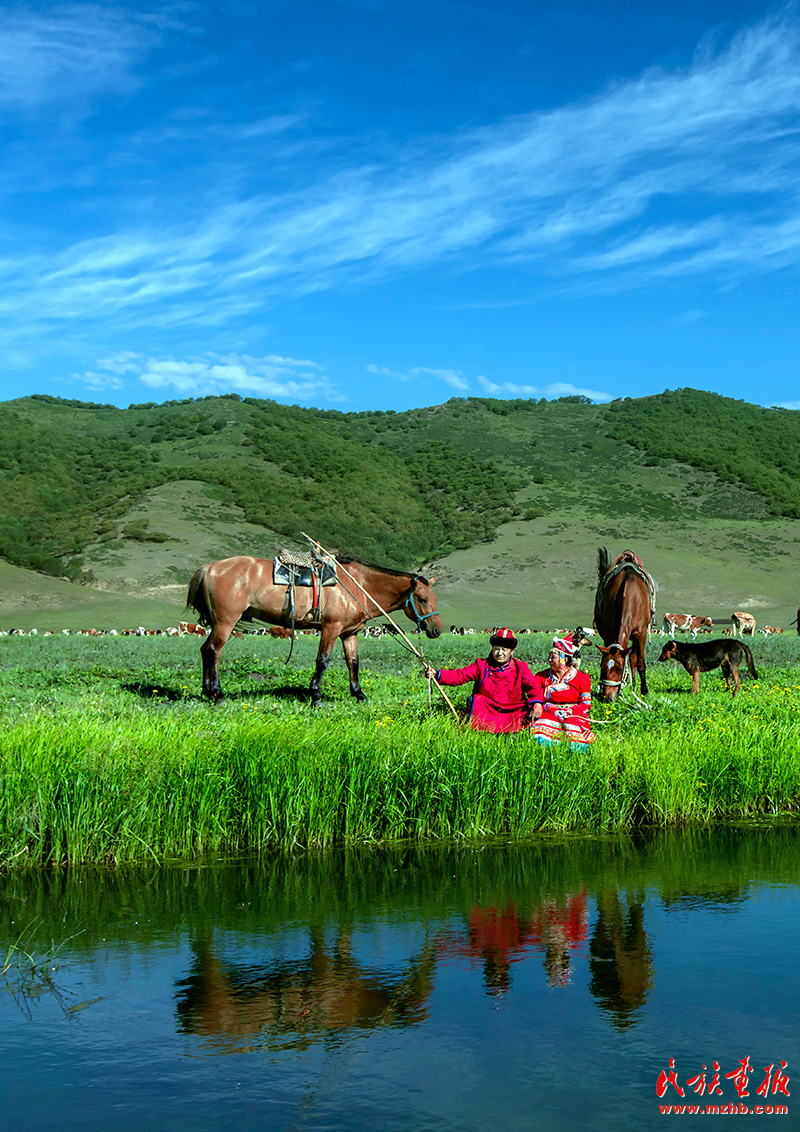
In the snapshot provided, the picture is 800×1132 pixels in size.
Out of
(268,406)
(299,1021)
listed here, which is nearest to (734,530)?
(268,406)

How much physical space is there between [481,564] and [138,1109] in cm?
7196

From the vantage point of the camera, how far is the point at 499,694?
11156 mm

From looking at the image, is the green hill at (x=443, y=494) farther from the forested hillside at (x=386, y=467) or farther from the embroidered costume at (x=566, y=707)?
the embroidered costume at (x=566, y=707)

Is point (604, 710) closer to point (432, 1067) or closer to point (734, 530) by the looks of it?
point (432, 1067)

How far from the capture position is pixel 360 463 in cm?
12000

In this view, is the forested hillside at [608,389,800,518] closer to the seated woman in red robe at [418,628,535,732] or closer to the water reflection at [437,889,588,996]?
the seated woman in red robe at [418,628,535,732]

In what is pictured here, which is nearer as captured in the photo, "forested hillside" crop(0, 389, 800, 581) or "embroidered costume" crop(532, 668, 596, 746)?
"embroidered costume" crop(532, 668, 596, 746)

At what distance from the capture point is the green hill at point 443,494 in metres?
68.4

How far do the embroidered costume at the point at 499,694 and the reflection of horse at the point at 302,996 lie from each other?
463 centimetres

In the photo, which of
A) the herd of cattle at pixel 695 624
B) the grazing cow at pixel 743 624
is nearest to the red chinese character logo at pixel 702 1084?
the herd of cattle at pixel 695 624

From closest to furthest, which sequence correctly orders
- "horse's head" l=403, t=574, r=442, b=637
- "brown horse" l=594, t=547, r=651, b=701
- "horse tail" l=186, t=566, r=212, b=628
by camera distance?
1. "brown horse" l=594, t=547, r=651, b=701
2. "horse's head" l=403, t=574, r=442, b=637
3. "horse tail" l=186, t=566, r=212, b=628

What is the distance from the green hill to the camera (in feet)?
224

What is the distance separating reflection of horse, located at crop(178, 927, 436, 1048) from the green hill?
47.5 metres

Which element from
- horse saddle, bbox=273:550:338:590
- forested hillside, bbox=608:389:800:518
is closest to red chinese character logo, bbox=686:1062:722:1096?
horse saddle, bbox=273:550:338:590
